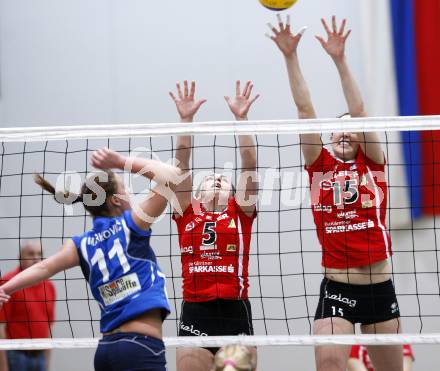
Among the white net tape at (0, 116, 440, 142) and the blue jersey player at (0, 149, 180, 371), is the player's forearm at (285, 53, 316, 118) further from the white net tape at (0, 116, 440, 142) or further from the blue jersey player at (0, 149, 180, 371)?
the blue jersey player at (0, 149, 180, 371)

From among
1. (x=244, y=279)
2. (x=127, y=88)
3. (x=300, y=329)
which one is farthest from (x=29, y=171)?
(x=244, y=279)

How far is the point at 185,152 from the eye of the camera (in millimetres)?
5398

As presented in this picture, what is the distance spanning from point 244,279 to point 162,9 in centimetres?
401

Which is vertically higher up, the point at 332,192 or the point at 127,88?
the point at 127,88

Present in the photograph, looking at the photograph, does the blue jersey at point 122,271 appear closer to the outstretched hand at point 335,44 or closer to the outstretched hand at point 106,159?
the outstretched hand at point 106,159

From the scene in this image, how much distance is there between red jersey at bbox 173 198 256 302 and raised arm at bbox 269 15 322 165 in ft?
1.97

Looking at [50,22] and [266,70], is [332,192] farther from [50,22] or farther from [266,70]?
[50,22]

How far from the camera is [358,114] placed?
5469mm

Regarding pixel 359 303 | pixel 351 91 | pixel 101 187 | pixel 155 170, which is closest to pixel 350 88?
pixel 351 91

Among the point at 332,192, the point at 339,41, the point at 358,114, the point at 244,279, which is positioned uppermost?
the point at 339,41

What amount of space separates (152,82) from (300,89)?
338 cm

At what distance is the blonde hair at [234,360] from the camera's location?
3.48 metres

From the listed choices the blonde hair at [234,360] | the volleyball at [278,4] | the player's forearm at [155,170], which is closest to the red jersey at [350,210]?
the volleyball at [278,4]

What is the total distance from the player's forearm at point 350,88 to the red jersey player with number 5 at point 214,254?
0.70m
